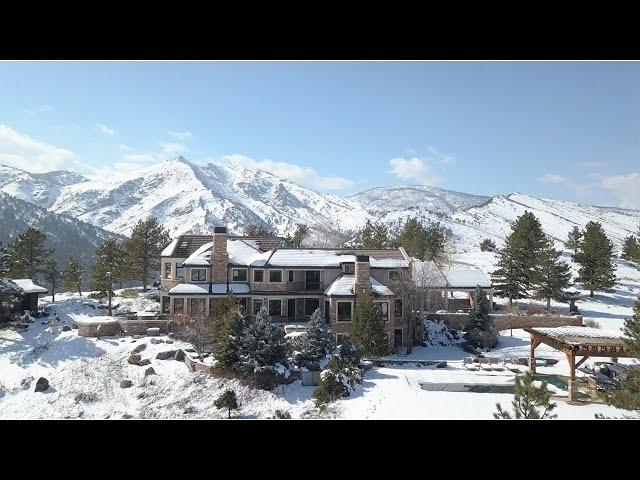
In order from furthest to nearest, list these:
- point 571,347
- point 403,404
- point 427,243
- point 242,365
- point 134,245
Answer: point 427,243, point 134,245, point 242,365, point 571,347, point 403,404

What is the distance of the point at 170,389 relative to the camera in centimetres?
1384

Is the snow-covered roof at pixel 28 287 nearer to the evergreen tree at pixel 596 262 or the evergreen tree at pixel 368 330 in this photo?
the evergreen tree at pixel 368 330

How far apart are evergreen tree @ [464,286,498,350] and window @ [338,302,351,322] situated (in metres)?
6.52

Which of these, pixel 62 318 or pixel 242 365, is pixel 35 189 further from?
pixel 242 365

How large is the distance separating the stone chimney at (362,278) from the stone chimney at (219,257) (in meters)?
7.06

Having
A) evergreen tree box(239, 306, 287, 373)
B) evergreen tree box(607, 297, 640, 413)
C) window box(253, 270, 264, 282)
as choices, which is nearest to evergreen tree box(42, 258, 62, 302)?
window box(253, 270, 264, 282)

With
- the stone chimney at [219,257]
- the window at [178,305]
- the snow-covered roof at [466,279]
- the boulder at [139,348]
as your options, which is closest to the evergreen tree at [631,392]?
the boulder at [139,348]

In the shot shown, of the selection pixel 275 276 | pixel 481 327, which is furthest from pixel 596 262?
pixel 275 276

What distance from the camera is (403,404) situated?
440 inches
